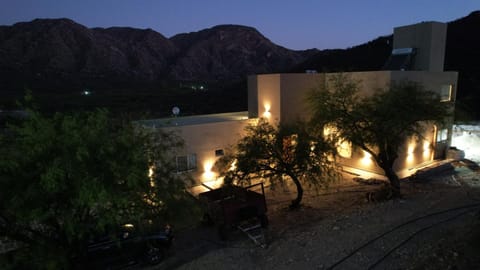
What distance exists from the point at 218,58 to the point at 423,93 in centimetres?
10751

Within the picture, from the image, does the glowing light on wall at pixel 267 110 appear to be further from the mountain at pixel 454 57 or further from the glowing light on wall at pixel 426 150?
the mountain at pixel 454 57

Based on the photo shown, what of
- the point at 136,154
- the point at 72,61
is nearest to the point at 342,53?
the point at 136,154

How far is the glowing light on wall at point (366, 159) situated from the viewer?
56.0ft

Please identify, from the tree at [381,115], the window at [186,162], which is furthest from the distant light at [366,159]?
the window at [186,162]

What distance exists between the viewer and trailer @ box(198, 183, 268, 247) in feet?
34.5

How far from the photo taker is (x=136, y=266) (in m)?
9.21

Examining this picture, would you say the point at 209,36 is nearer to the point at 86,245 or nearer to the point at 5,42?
the point at 5,42

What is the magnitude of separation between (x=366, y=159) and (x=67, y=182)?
16.1 metres

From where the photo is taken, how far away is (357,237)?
9.45 metres

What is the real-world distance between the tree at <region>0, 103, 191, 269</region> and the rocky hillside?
64.0m

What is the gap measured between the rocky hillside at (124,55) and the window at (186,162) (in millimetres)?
58713

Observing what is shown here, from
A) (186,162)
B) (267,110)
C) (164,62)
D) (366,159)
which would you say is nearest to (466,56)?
(366,159)

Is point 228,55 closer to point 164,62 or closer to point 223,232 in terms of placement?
point 164,62

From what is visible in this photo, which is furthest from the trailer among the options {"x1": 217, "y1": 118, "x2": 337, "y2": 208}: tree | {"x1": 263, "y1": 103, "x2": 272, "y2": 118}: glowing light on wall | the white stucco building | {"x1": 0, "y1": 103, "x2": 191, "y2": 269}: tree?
{"x1": 263, "y1": 103, "x2": 272, "y2": 118}: glowing light on wall
